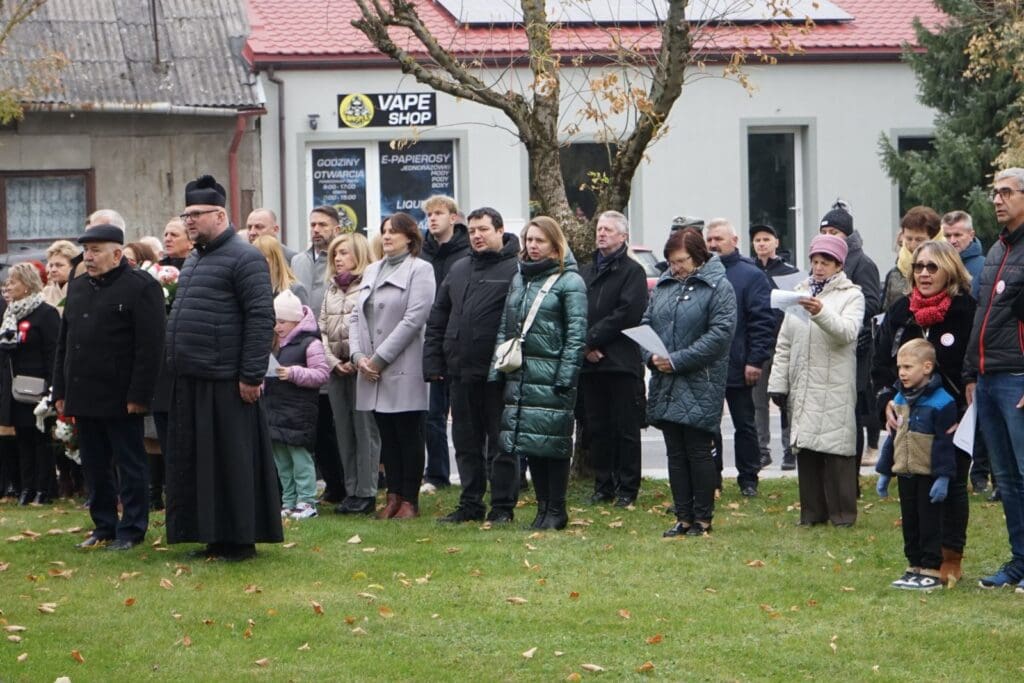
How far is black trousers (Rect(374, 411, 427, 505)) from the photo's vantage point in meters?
12.2

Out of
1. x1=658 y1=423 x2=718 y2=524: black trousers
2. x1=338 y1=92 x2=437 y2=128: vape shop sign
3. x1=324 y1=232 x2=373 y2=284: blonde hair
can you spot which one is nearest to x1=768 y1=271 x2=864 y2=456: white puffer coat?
x1=658 y1=423 x2=718 y2=524: black trousers

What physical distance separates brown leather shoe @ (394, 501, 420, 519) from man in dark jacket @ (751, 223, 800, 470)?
125 inches

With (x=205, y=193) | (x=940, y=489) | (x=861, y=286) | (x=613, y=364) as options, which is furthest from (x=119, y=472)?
(x=861, y=286)

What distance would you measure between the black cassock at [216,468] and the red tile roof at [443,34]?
1665 centimetres

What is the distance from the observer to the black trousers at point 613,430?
12.7 m

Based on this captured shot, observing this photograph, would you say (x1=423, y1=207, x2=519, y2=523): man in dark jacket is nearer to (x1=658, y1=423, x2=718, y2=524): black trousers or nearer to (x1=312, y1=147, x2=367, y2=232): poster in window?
(x1=658, y1=423, x2=718, y2=524): black trousers

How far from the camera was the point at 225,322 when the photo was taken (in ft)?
33.8

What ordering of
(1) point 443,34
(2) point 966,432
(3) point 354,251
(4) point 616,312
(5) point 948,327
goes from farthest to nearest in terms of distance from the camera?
1. (1) point 443,34
2. (3) point 354,251
3. (4) point 616,312
4. (5) point 948,327
5. (2) point 966,432

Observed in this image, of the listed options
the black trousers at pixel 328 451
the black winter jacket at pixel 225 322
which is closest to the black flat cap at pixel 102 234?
the black winter jacket at pixel 225 322

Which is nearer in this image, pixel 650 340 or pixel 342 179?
pixel 650 340

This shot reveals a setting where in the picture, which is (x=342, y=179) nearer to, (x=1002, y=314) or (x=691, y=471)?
(x=691, y=471)

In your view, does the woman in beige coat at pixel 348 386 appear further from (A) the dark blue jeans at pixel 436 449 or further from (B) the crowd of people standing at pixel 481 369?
(A) the dark blue jeans at pixel 436 449

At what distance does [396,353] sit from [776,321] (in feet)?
10.6

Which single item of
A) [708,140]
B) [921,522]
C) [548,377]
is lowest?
[921,522]
